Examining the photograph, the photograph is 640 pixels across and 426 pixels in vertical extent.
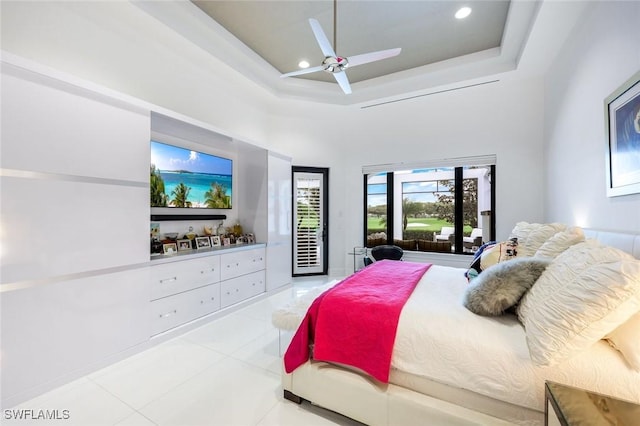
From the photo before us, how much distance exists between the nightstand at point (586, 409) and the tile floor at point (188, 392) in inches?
43.5

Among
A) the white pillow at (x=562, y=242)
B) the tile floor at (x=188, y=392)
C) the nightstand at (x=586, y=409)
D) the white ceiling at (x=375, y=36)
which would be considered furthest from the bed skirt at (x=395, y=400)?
the white ceiling at (x=375, y=36)

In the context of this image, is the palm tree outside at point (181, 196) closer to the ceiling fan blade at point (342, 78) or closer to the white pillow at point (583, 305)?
the ceiling fan blade at point (342, 78)

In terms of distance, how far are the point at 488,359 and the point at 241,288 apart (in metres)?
2.87

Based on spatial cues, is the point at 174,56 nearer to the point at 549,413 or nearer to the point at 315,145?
the point at 315,145

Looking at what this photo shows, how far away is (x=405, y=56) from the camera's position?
11.8 feet

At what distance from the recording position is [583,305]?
1055mm

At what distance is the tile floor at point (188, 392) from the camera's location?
1575 mm

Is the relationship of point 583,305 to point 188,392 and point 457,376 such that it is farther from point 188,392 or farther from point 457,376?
point 188,392

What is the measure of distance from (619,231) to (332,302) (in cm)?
205

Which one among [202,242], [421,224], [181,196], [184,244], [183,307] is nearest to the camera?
[183,307]

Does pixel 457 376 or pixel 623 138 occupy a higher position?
pixel 623 138

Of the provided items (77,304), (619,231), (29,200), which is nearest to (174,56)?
(29,200)

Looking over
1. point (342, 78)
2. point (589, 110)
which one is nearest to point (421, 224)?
point (589, 110)

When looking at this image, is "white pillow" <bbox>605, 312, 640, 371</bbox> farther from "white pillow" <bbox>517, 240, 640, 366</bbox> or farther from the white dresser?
the white dresser
